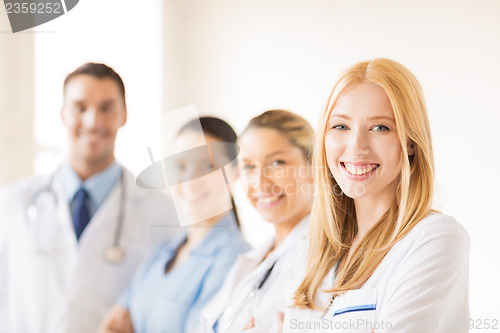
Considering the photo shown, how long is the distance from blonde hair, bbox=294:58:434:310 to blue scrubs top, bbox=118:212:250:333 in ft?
1.01

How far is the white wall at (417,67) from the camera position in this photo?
786 millimetres

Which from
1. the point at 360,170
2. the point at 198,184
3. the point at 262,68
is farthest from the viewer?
the point at 198,184

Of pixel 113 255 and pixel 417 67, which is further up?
pixel 417 67

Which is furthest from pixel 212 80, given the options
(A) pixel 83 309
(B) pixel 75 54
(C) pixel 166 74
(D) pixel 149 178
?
(A) pixel 83 309

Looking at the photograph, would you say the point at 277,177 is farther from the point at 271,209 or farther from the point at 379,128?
the point at 379,128

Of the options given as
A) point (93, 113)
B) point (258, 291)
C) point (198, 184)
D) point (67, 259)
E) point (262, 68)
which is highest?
point (262, 68)

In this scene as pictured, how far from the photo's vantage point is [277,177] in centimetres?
95

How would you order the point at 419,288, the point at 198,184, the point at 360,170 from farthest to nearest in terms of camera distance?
the point at 198,184 → the point at 360,170 → the point at 419,288

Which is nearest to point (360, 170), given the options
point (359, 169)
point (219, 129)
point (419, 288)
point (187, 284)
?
point (359, 169)

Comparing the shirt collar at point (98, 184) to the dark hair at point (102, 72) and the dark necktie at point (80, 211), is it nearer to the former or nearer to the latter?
the dark necktie at point (80, 211)

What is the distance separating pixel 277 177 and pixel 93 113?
1.78ft

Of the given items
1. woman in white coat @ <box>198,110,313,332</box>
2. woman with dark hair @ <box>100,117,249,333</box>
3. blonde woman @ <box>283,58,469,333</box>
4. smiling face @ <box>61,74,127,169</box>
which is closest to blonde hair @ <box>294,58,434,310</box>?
blonde woman @ <box>283,58,469,333</box>

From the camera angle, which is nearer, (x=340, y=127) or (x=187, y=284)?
(x=340, y=127)

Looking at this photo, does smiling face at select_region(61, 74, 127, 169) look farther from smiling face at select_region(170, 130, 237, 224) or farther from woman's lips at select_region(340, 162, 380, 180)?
woman's lips at select_region(340, 162, 380, 180)
